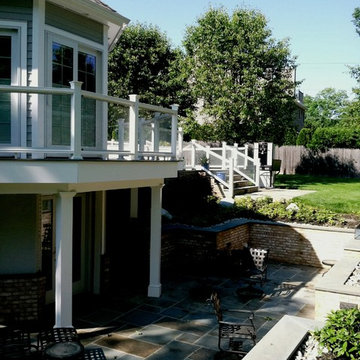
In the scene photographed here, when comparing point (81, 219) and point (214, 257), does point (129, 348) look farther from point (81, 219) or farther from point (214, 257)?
point (214, 257)

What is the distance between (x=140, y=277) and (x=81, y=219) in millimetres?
2563

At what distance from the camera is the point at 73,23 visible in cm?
861

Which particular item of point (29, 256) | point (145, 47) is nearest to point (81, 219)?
point (29, 256)

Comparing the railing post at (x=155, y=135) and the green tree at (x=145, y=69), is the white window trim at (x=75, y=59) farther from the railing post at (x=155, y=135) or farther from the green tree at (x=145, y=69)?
the green tree at (x=145, y=69)

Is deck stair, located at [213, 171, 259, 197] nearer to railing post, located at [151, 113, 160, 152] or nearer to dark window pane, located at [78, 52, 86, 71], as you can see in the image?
railing post, located at [151, 113, 160, 152]

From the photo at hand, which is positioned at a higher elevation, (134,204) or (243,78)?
(243,78)

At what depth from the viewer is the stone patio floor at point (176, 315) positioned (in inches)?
288

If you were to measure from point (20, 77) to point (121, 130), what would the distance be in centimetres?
207

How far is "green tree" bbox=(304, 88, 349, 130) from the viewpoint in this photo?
8550cm

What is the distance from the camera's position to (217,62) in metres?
25.8

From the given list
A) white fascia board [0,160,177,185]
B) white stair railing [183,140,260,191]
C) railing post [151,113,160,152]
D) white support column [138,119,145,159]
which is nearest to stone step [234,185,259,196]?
white stair railing [183,140,260,191]

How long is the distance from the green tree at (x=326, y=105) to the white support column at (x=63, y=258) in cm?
8288

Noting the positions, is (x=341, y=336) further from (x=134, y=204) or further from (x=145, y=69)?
(x=145, y=69)

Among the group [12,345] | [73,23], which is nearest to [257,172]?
[73,23]
